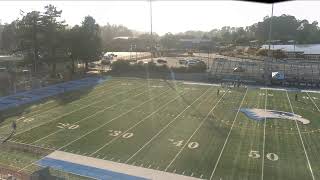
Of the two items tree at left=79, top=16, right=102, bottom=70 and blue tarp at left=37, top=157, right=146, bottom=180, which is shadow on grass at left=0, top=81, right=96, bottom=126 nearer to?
blue tarp at left=37, top=157, right=146, bottom=180

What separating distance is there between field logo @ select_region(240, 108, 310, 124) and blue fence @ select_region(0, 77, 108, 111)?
14.5 metres

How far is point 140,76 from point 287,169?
83.0ft

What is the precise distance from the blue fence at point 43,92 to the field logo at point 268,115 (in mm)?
14538

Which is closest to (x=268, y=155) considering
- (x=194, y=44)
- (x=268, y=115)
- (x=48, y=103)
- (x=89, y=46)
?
(x=268, y=115)

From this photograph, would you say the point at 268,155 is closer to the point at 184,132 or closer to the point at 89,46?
the point at 184,132

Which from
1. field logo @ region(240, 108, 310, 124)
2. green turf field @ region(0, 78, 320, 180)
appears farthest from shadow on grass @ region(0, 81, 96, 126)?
field logo @ region(240, 108, 310, 124)

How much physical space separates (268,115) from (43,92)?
56.8 ft

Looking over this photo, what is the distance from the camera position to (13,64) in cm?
3925

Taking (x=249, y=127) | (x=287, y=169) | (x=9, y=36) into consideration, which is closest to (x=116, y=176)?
(x=287, y=169)

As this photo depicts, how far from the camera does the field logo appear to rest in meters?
21.1

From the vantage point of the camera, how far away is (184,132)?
60.2ft

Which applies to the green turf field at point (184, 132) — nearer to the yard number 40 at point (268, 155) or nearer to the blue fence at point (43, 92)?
the yard number 40 at point (268, 155)

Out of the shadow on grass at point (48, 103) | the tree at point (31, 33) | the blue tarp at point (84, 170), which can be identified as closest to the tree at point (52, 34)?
the tree at point (31, 33)

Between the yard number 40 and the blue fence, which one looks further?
the blue fence
